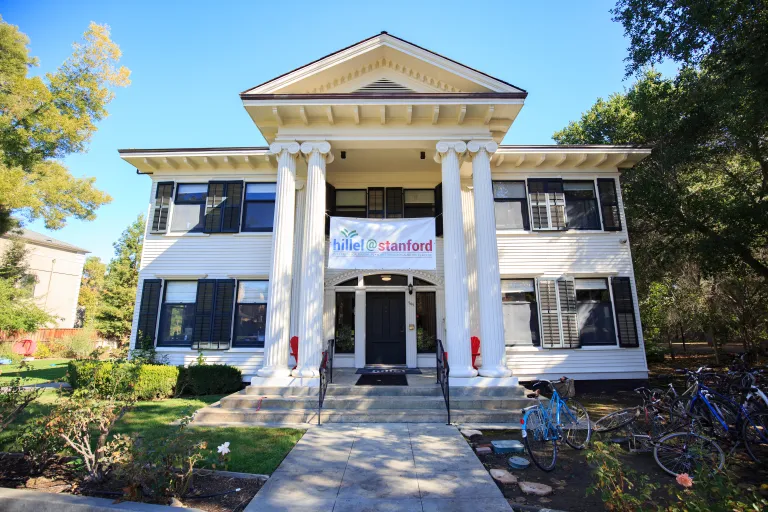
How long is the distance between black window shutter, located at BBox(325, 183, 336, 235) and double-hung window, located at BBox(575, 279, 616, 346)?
25.6 ft

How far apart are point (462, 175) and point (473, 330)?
464 cm

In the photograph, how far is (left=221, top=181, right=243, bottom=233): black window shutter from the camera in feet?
38.3

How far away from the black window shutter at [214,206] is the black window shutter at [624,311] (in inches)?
486

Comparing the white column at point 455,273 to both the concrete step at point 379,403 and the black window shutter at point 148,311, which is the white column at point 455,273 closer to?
the concrete step at point 379,403

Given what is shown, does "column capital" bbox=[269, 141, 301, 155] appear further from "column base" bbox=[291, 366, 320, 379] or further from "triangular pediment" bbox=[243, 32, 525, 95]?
"column base" bbox=[291, 366, 320, 379]

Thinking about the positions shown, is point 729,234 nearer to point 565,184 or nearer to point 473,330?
point 565,184

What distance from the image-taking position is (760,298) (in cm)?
1476

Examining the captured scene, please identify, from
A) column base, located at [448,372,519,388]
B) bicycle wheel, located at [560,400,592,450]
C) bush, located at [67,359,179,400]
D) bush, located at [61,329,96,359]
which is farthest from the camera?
bush, located at [61,329,96,359]

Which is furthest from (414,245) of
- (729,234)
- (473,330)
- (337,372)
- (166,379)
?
(729,234)

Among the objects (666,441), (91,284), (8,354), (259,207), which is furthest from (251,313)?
(91,284)

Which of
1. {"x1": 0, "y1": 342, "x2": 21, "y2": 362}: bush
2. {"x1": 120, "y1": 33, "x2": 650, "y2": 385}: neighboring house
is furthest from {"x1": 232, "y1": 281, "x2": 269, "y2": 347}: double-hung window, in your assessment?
{"x1": 0, "y1": 342, "x2": 21, "y2": 362}: bush

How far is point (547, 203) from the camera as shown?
11.7 meters

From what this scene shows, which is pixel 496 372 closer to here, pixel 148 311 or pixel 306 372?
pixel 306 372

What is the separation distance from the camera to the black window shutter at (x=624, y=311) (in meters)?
10.8
